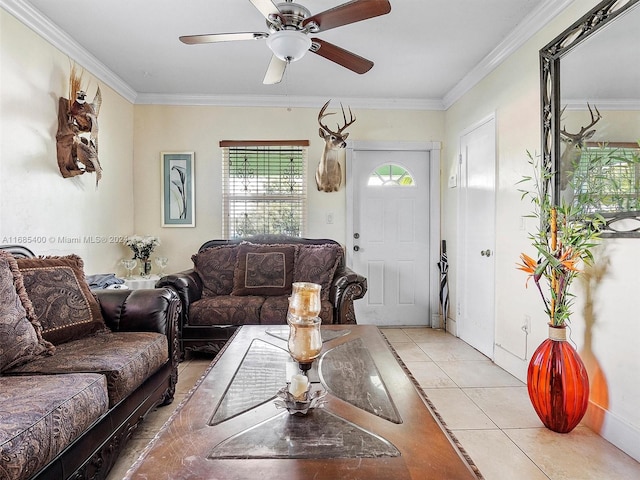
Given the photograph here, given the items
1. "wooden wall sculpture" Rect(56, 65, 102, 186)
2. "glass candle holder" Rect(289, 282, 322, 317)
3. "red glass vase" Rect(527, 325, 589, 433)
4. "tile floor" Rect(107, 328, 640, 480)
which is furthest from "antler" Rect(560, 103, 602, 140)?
"wooden wall sculpture" Rect(56, 65, 102, 186)

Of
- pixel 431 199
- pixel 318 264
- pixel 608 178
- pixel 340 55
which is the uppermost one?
pixel 340 55

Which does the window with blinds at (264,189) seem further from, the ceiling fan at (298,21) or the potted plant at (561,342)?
the potted plant at (561,342)

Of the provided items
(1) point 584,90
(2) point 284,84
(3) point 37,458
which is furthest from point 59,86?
(1) point 584,90

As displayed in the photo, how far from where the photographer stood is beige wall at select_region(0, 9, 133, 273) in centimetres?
246

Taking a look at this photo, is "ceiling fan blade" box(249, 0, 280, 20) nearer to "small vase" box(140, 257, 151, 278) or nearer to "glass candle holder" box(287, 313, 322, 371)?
"glass candle holder" box(287, 313, 322, 371)

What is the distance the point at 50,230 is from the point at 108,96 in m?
1.55

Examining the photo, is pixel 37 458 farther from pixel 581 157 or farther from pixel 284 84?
pixel 284 84

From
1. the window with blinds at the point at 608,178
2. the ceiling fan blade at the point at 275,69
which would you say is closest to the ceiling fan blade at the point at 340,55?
the ceiling fan blade at the point at 275,69

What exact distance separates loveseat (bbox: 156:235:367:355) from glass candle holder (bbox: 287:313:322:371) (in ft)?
5.81

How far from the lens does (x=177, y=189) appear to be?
4.26 meters

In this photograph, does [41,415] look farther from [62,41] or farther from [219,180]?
[219,180]

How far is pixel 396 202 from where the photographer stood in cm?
441

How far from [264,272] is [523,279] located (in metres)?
2.13

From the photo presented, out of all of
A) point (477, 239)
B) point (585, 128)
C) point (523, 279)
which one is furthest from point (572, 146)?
point (477, 239)
